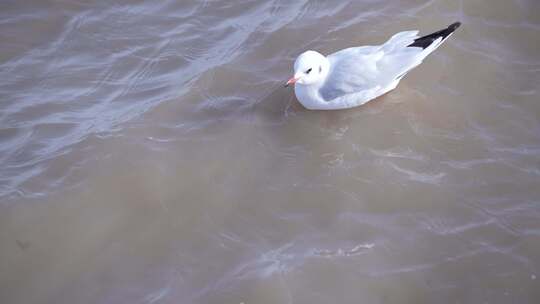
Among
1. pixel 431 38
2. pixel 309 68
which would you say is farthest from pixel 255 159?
pixel 431 38

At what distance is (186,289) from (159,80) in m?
2.99

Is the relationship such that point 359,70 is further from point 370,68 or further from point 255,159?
point 255,159

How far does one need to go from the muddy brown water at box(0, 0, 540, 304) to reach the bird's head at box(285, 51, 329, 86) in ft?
1.40

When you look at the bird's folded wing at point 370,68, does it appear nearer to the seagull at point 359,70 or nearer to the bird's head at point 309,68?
the seagull at point 359,70

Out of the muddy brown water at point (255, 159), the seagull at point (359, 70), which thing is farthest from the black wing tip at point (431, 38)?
the muddy brown water at point (255, 159)

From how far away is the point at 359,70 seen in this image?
5914 millimetres

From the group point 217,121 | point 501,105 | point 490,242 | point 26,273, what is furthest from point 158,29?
point 490,242

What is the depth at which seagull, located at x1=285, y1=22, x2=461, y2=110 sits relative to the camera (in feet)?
19.3

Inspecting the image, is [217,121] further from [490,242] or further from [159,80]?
[490,242]

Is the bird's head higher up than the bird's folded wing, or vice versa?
the bird's head

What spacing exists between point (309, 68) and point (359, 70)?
1.72ft

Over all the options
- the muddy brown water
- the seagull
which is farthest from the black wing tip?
the muddy brown water

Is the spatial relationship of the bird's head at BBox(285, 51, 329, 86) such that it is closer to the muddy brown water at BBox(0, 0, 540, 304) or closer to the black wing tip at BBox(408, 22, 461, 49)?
the muddy brown water at BBox(0, 0, 540, 304)

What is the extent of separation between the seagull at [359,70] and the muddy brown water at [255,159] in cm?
24
